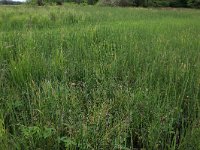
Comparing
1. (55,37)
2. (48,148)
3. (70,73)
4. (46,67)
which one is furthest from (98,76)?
(55,37)

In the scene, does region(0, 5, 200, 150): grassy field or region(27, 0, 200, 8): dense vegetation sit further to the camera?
region(27, 0, 200, 8): dense vegetation

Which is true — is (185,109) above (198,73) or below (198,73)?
below

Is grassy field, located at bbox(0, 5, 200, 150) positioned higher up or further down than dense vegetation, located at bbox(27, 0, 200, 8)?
further down

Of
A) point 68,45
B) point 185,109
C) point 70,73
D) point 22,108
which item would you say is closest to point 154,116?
point 185,109

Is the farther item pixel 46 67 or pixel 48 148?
pixel 46 67

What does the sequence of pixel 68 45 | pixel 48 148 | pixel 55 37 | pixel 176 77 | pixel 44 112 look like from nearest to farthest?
pixel 48 148 < pixel 44 112 < pixel 176 77 < pixel 68 45 < pixel 55 37

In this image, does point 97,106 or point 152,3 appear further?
point 152,3

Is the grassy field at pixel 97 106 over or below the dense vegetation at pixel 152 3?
below

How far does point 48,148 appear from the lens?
240 centimetres

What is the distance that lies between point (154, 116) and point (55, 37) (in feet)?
14.4

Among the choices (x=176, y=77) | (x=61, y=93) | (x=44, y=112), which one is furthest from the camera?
(x=176, y=77)

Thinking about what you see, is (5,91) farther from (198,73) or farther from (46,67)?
(198,73)

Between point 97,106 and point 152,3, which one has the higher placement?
point 152,3

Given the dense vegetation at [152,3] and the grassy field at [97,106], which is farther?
the dense vegetation at [152,3]
